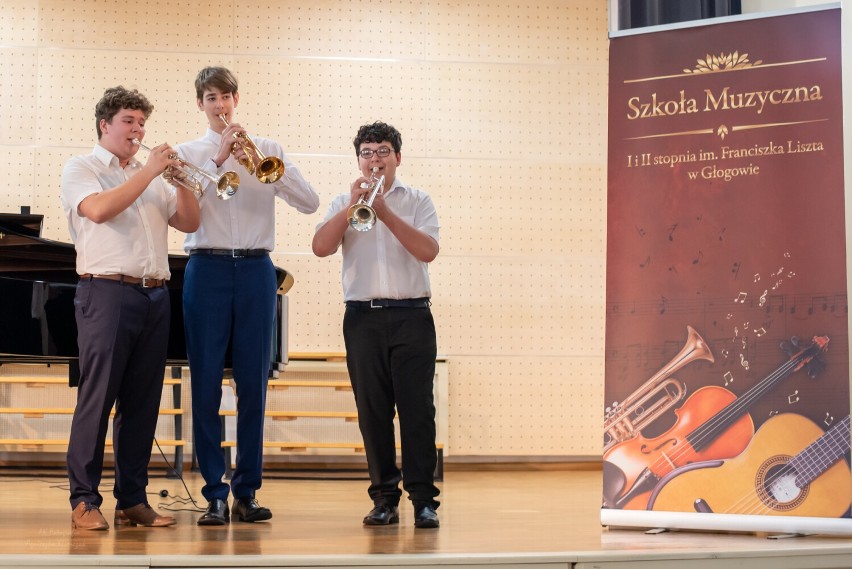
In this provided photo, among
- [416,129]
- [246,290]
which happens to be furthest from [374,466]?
[416,129]

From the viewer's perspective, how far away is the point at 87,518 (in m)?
3.71

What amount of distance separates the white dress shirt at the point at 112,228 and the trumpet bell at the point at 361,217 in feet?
2.53

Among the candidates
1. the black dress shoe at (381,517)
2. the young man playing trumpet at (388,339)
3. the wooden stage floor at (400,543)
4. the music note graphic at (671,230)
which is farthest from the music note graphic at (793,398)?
the black dress shoe at (381,517)

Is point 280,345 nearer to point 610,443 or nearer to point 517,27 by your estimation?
point 610,443

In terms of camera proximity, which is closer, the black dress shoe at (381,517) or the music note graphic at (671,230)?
the music note graphic at (671,230)

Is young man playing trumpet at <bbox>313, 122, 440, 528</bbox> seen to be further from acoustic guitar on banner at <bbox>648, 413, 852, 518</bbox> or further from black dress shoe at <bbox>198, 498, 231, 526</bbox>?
acoustic guitar on banner at <bbox>648, 413, 852, 518</bbox>

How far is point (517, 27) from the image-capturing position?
7.82 m

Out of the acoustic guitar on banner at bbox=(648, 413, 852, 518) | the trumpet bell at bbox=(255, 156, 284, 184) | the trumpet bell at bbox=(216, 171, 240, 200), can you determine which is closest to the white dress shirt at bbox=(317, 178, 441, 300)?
the trumpet bell at bbox=(255, 156, 284, 184)

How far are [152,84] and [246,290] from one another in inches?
163

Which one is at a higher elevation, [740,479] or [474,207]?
[474,207]

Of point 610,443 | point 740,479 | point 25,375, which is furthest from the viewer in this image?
point 25,375

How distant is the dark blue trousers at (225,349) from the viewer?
3951 mm

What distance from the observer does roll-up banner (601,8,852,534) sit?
3578mm

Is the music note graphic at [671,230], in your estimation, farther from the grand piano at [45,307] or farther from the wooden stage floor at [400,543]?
the grand piano at [45,307]
